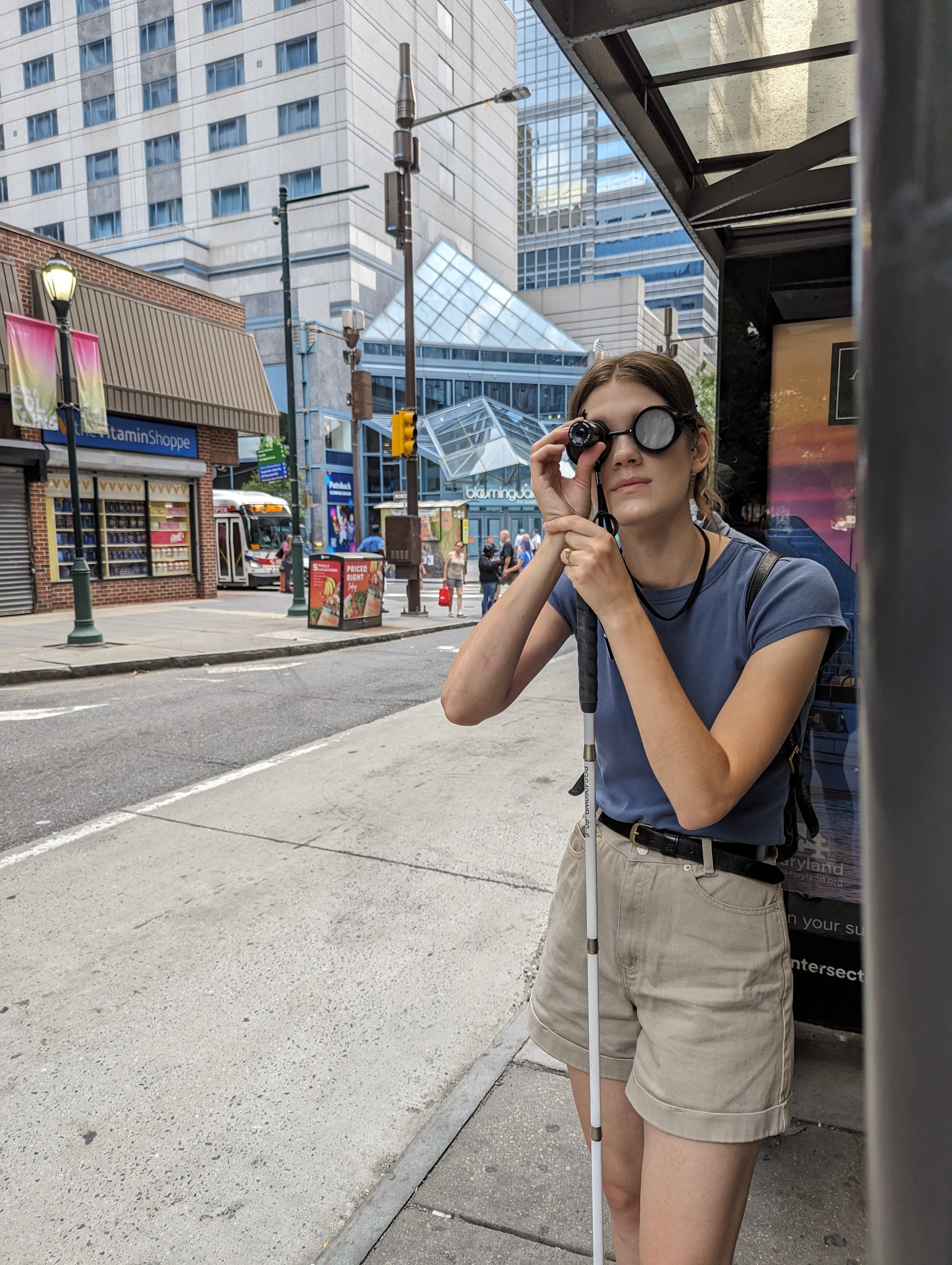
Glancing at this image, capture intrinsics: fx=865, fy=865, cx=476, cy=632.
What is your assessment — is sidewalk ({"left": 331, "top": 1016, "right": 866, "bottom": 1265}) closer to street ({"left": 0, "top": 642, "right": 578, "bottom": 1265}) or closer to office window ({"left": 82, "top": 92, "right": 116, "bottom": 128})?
street ({"left": 0, "top": 642, "right": 578, "bottom": 1265})

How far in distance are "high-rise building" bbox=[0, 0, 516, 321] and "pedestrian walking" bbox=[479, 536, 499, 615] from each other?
29669mm

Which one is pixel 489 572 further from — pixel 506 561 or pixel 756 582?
pixel 756 582

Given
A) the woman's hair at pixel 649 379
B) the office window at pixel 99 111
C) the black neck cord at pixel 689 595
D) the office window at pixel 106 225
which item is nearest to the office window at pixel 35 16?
the office window at pixel 99 111

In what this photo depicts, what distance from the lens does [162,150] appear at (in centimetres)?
4584

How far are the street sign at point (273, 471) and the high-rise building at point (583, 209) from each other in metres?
45.6

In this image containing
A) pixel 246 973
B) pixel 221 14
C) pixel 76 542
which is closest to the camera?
pixel 246 973

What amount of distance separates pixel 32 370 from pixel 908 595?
16.7 meters


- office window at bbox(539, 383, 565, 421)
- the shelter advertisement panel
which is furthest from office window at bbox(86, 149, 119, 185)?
the shelter advertisement panel

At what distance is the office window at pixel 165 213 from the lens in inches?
1818

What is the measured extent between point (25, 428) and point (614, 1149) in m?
18.9

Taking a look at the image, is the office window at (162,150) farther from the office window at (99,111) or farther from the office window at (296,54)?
the office window at (296,54)

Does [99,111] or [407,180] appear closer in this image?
[407,180]

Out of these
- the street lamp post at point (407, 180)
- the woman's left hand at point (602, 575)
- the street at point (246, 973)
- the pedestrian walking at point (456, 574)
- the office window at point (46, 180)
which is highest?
the office window at point (46, 180)

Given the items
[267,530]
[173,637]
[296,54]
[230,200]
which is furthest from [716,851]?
[230,200]
